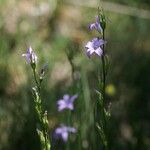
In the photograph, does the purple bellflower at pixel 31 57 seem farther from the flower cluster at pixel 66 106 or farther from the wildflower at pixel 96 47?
the flower cluster at pixel 66 106

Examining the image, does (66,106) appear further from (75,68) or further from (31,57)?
(31,57)

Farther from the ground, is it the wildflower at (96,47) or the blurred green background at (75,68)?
the wildflower at (96,47)

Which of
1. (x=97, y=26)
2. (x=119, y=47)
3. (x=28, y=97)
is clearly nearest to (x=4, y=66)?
(x=28, y=97)

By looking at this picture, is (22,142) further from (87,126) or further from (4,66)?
(4,66)

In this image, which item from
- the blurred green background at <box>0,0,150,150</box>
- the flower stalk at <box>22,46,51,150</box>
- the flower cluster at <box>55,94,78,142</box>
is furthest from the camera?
the blurred green background at <box>0,0,150,150</box>

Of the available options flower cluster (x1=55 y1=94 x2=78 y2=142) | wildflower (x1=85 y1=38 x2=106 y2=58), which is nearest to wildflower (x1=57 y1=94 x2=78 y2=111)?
flower cluster (x1=55 y1=94 x2=78 y2=142)

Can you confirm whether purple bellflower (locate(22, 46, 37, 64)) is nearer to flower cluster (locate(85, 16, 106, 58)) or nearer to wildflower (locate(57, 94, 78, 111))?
flower cluster (locate(85, 16, 106, 58))

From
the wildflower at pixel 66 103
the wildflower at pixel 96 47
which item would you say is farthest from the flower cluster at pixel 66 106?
the wildflower at pixel 96 47

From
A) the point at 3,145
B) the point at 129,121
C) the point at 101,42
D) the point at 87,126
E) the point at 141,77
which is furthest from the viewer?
the point at 141,77
